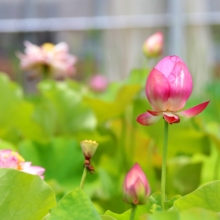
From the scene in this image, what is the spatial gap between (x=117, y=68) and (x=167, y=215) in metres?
3.56

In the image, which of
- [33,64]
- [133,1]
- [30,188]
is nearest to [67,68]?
[33,64]

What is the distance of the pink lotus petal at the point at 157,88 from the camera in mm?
367

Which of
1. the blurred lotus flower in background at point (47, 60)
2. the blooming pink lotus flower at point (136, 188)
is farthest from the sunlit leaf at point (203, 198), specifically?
the blurred lotus flower in background at point (47, 60)

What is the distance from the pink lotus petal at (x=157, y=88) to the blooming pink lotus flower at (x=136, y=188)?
0.05 meters

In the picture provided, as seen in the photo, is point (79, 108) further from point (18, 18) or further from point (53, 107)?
point (18, 18)

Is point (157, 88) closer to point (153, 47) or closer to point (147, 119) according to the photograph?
point (147, 119)

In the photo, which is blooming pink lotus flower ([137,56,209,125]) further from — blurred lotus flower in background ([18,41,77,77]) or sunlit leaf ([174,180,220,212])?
blurred lotus flower in background ([18,41,77,77])

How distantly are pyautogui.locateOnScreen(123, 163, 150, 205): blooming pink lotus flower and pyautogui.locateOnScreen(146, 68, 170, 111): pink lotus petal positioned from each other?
0.15 feet

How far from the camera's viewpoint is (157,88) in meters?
0.37

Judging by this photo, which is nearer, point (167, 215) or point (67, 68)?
point (167, 215)

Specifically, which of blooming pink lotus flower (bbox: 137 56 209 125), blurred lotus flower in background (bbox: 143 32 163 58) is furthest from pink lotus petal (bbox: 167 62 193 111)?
blurred lotus flower in background (bbox: 143 32 163 58)

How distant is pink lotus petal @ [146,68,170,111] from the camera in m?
0.37

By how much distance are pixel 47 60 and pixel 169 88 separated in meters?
0.62

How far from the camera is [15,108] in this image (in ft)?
2.94
